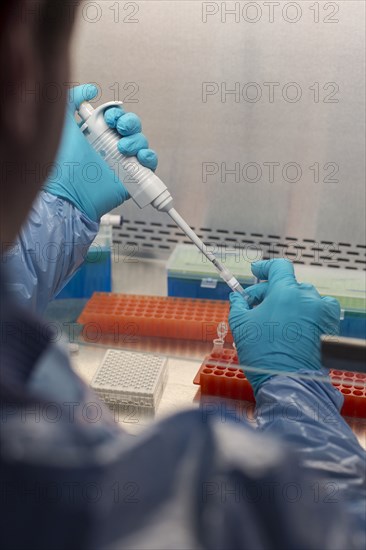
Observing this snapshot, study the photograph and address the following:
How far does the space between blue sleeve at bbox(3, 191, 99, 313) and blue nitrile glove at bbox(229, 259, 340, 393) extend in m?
0.39

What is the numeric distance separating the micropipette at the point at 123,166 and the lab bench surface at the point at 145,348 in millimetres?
217

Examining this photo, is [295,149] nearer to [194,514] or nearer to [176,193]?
[176,193]

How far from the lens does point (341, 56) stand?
153cm

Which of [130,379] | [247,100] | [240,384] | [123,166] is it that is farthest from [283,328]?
[247,100]

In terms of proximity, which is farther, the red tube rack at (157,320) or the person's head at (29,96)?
the red tube rack at (157,320)

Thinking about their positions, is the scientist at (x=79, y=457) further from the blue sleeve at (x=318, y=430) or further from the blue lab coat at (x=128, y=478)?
the blue sleeve at (x=318, y=430)

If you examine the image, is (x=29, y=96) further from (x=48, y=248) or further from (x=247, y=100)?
(x=247, y=100)

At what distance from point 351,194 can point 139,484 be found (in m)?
1.37

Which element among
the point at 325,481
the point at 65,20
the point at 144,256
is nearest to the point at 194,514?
the point at 65,20

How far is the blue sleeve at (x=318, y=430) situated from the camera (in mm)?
957

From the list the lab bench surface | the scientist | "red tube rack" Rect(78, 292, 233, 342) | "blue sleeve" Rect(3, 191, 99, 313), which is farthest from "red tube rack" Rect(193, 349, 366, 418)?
the scientist

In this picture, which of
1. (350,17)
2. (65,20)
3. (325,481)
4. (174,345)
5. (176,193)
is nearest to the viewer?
(65,20)

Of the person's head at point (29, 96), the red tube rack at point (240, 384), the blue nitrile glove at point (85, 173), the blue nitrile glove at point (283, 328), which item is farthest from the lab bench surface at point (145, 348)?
the person's head at point (29, 96)

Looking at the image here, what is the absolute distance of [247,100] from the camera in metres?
1.63
